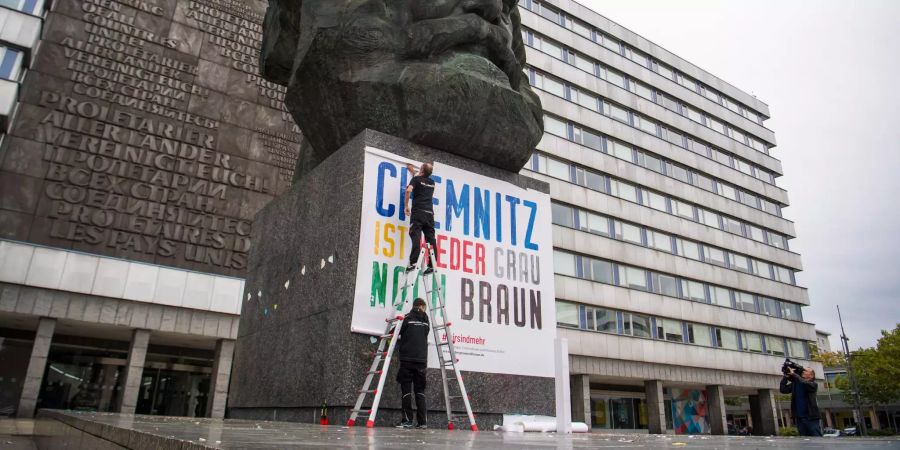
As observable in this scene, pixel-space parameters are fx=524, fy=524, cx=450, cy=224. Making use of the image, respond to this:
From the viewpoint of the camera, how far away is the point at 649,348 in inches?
Answer: 1177

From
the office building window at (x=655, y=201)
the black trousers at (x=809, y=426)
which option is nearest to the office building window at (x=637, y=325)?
the office building window at (x=655, y=201)

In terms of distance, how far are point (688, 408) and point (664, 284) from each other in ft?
27.9

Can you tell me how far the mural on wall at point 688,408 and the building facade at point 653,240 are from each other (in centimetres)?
9

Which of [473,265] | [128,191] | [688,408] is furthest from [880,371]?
[128,191]

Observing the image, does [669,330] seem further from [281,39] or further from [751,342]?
[281,39]

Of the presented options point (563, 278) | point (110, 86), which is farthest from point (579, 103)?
point (110, 86)

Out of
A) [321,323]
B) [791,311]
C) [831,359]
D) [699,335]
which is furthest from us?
[831,359]

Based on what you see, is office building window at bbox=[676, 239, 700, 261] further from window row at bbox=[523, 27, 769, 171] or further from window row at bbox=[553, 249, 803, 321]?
window row at bbox=[523, 27, 769, 171]

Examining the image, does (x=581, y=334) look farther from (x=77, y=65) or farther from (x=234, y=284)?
(x=77, y=65)

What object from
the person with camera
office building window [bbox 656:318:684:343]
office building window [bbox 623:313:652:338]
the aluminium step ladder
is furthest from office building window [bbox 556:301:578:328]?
the aluminium step ladder

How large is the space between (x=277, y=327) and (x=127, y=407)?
19770 mm

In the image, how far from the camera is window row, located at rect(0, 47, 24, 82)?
69.0 feet

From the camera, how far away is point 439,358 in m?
5.13

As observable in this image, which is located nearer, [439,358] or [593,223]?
[439,358]
